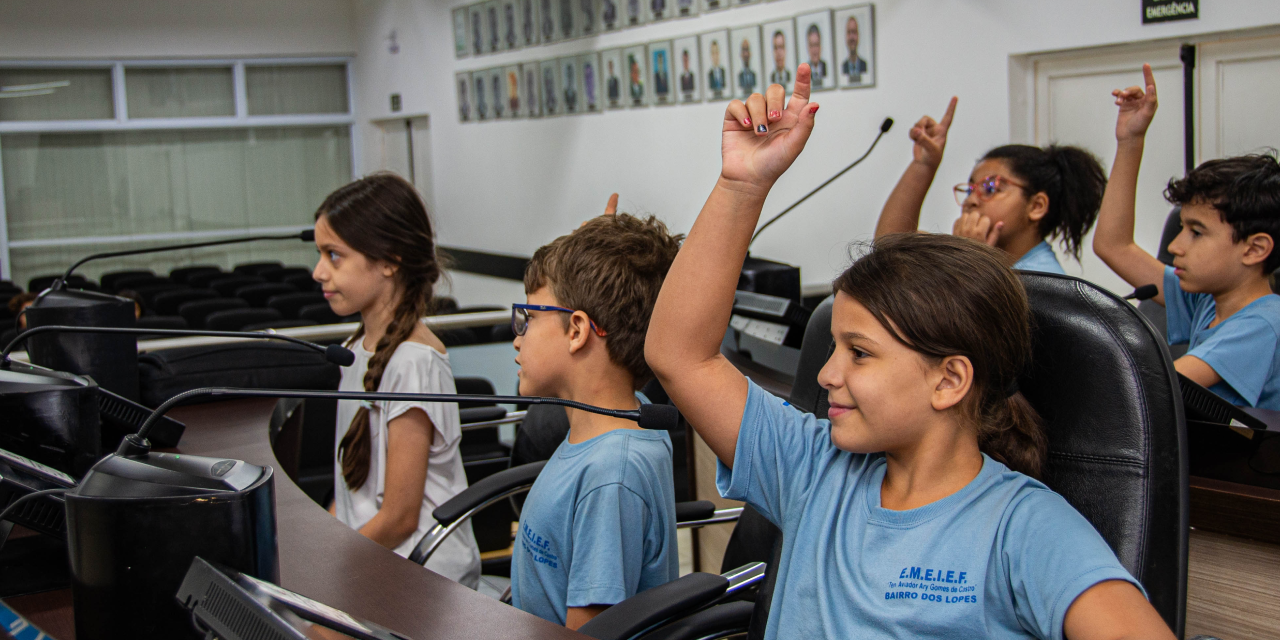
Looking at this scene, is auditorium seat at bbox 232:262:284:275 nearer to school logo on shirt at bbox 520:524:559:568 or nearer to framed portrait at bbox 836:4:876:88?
framed portrait at bbox 836:4:876:88

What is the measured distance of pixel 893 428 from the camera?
1094 millimetres

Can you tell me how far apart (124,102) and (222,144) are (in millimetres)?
924

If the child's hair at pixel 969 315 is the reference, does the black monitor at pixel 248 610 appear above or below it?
below

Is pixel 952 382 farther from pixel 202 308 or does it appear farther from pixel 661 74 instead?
pixel 202 308

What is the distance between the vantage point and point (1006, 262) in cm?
115

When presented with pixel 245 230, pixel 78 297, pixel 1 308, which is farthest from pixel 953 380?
pixel 245 230

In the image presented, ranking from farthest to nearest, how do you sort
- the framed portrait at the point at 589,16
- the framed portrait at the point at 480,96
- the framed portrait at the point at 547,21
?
the framed portrait at the point at 480,96 → the framed portrait at the point at 547,21 → the framed portrait at the point at 589,16

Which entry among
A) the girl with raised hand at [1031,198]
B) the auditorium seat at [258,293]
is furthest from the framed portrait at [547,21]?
the girl with raised hand at [1031,198]

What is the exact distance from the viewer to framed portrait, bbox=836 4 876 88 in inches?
185

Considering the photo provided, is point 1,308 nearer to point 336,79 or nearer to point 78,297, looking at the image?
point 336,79

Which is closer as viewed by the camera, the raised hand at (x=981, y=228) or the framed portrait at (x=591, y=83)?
the raised hand at (x=981, y=228)

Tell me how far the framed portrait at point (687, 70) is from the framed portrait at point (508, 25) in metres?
2.16

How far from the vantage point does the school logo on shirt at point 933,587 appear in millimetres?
1058

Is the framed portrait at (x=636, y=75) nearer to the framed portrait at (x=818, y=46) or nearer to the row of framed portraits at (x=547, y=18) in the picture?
the row of framed portraits at (x=547, y=18)
